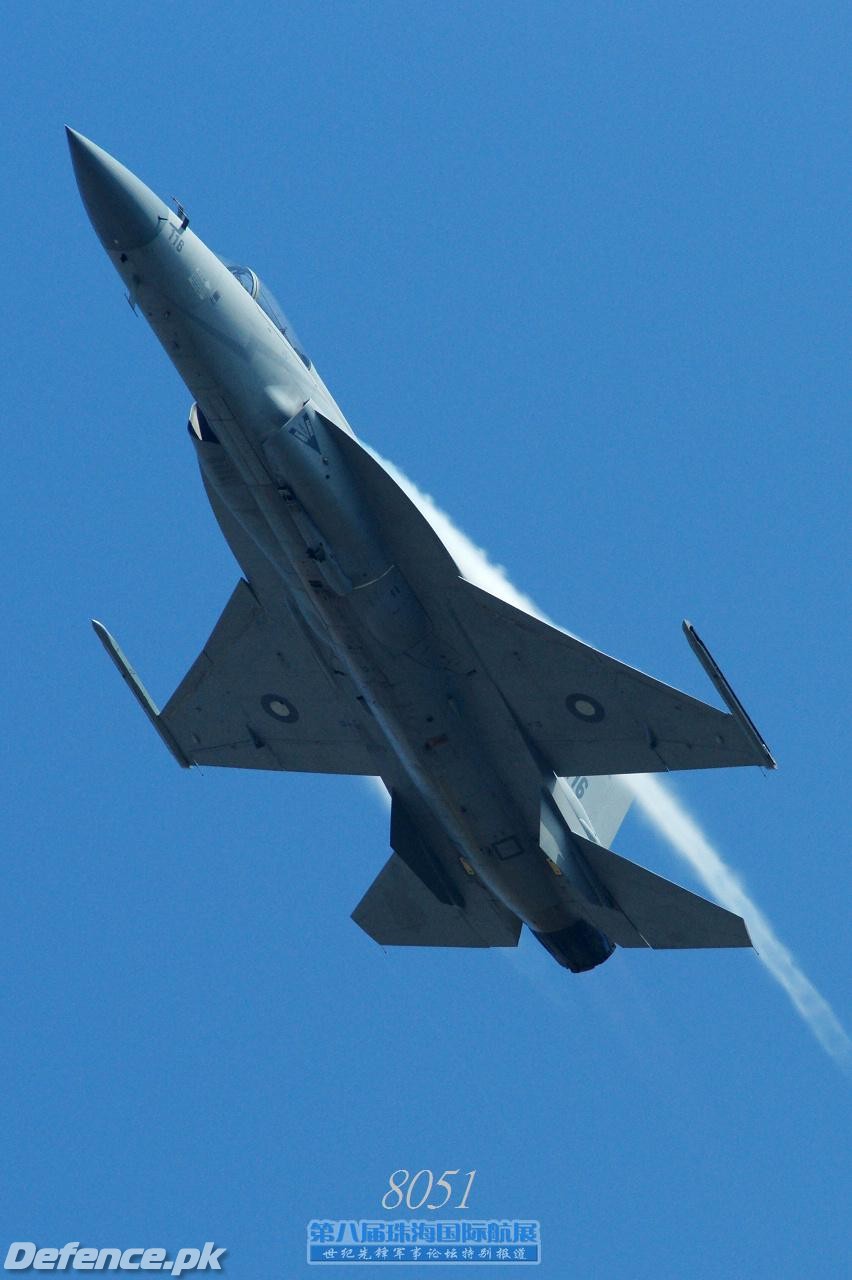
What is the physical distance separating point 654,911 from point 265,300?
8.81m

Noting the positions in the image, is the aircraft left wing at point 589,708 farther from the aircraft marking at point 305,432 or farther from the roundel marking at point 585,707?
the aircraft marking at point 305,432

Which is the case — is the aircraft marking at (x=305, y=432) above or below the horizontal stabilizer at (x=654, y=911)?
above

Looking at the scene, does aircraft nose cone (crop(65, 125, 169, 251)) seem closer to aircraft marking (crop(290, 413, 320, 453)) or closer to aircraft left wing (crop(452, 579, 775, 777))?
aircraft marking (crop(290, 413, 320, 453))

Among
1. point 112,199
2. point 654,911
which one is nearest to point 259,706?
point 654,911

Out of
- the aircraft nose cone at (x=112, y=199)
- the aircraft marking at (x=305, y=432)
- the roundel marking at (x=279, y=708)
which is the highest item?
the aircraft nose cone at (x=112, y=199)

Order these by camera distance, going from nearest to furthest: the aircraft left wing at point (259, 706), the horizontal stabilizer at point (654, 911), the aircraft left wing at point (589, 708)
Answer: the aircraft left wing at point (589, 708), the horizontal stabilizer at point (654, 911), the aircraft left wing at point (259, 706)

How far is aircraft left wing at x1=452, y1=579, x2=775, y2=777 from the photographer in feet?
67.2

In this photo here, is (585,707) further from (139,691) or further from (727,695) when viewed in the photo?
(139,691)

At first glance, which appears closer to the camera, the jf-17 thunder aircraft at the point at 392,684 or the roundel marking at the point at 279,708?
the jf-17 thunder aircraft at the point at 392,684

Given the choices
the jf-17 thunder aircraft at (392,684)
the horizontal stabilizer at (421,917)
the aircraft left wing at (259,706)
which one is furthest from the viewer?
the horizontal stabilizer at (421,917)

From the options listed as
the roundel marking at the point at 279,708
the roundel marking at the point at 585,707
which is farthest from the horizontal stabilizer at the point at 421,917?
the roundel marking at the point at 585,707

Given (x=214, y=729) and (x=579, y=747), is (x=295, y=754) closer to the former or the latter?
(x=214, y=729)

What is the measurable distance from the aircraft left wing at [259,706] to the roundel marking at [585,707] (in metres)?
2.57

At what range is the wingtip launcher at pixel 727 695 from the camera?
61.9 ft
